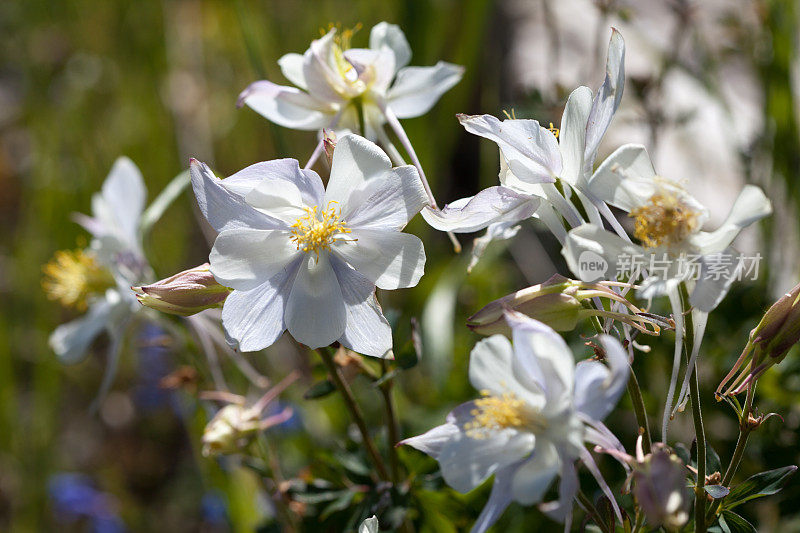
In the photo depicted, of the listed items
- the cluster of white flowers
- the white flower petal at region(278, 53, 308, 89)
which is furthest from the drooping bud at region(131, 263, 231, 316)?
Answer: the white flower petal at region(278, 53, 308, 89)

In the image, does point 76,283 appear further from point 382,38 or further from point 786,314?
point 786,314

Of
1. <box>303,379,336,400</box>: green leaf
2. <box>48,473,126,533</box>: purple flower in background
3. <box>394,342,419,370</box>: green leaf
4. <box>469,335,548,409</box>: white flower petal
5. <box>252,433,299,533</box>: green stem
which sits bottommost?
<box>48,473,126,533</box>: purple flower in background

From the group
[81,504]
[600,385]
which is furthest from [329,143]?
[81,504]

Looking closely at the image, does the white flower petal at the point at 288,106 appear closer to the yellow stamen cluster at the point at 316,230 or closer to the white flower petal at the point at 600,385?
the yellow stamen cluster at the point at 316,230

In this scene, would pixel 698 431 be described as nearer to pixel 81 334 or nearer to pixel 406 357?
pixel 406 357

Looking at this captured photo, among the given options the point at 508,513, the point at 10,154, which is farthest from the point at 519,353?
the point at 10,154

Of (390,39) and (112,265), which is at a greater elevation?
(390,39)

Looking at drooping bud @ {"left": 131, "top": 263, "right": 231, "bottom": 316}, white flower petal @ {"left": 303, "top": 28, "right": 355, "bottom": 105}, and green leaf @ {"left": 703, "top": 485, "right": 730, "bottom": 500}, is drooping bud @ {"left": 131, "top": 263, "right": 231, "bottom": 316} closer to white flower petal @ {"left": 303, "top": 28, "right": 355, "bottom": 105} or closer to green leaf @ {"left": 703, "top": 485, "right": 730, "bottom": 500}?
white flower petal @ {"left": 303, "top": 28, "right": 355, "bottom": 105}
